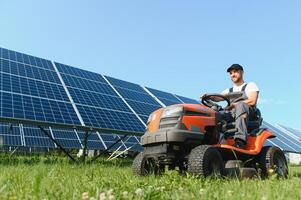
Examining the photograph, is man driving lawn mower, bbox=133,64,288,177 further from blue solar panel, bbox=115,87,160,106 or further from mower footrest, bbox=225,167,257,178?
blue solar panel, bbox=115,87,160,106

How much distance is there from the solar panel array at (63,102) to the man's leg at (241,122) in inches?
228

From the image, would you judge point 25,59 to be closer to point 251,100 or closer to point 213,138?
point 251,100

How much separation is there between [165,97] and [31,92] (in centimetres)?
888

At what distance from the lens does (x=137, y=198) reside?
2.77 metres

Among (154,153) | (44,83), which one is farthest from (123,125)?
(154,153)

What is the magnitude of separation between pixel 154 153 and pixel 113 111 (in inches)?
342

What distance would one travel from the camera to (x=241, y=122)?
5797 millimetres

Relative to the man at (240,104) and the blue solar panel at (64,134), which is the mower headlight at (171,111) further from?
the blue solar panel at (64,134)

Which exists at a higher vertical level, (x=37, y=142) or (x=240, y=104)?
(x=240, y=104)

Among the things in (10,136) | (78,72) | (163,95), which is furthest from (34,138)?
(163,95)

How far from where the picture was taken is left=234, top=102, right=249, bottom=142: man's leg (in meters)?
5.80

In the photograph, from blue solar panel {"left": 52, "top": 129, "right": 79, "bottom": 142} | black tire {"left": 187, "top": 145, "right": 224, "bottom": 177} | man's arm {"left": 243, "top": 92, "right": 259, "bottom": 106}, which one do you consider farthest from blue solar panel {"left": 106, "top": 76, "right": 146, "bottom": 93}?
black tire {"left": 187, "top": 145, "right": 224, "bottom": 177}

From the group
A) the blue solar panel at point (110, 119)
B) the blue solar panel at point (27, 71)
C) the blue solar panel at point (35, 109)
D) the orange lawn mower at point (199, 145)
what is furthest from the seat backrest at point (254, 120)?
the blue solar panel at point (27, 71)

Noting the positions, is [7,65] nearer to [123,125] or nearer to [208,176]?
[123,125]
